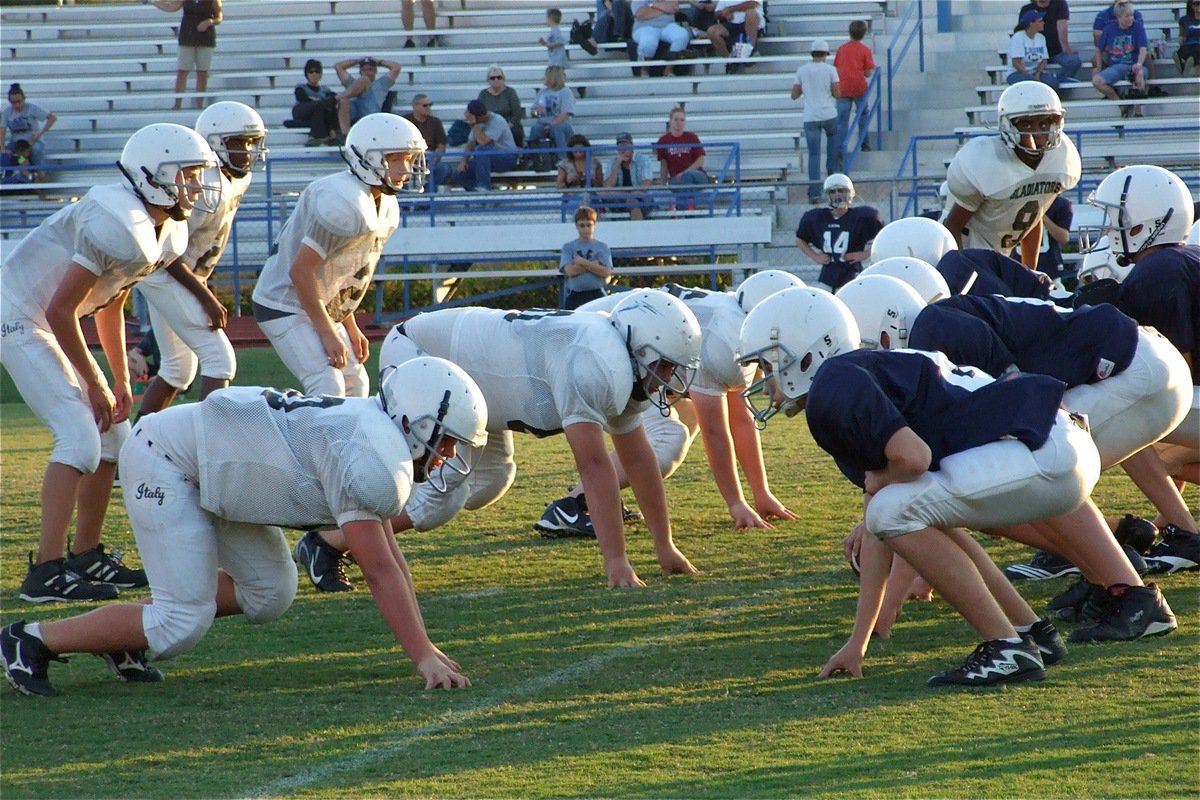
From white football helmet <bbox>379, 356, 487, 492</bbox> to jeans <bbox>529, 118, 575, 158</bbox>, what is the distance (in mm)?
12755

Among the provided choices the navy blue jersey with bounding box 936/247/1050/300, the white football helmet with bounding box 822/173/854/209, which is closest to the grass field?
the navy blue jersey with bounding box 936/247/1050/300

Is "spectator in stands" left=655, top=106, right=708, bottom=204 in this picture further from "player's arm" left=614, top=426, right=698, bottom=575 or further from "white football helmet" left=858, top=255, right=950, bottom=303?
"white football helmet" left=858, top=255, right=950, bottom=303

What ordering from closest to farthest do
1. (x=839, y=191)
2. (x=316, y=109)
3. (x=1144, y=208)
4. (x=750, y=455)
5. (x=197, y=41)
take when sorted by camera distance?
(x=1144, y=208) < (x=750, y=455) < (x=839, y=191) < (x=316, y=109) < (x=197, y=41)

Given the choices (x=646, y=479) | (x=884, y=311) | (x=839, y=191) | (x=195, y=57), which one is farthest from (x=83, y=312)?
(x=195, y=57)

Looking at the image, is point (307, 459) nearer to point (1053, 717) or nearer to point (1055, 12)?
point (1053, 717)

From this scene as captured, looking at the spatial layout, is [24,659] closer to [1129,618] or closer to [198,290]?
[198,290]

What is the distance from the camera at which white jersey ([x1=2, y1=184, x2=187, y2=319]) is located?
19.3 feet

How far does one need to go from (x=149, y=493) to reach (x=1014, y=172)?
4306mm

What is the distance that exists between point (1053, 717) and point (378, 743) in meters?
1.78

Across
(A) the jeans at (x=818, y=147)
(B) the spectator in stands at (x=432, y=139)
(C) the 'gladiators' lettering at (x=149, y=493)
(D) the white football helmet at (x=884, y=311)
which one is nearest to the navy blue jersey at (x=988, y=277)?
(D) the white football helmet at (x=884, y=311)

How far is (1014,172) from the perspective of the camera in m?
7.14

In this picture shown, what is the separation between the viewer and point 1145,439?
514 centimetres

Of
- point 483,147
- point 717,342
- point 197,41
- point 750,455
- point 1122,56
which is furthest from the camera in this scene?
point 197,41

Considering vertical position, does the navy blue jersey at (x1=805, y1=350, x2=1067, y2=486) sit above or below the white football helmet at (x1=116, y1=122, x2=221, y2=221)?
below
